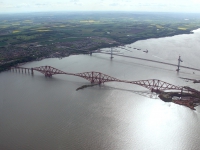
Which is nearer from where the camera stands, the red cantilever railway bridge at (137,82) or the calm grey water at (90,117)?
the calm grey water at (90,117)

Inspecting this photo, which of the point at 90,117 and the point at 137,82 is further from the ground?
the point at 137,82

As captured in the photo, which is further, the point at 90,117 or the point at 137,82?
the point at 137,82

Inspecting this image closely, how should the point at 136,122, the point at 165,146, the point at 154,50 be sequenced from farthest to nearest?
the point at 154,50
the point at 136,122
the point at 165,146

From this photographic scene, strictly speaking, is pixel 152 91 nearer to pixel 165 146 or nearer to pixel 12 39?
pixel 165 146

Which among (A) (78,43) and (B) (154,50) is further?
(A) (78,43)

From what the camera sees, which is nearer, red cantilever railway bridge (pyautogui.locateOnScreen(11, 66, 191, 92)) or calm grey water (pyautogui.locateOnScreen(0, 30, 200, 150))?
calm grey water (pyautogui.locateOnScreen(0, 30, 200, 150))

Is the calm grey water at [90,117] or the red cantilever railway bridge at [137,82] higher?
the red cantilever railway bridge at [137,82]

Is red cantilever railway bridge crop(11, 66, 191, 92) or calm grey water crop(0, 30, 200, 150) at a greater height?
red cantilever railway bridge crop(11, 66, 191, 92)

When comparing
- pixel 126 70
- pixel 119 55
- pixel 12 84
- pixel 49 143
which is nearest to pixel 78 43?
pixel 119 55
